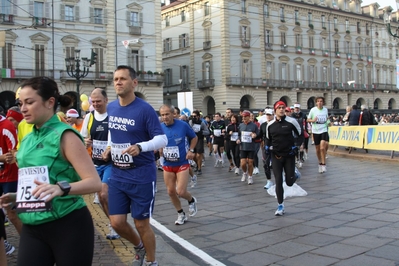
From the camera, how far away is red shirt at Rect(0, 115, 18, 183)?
5570mm

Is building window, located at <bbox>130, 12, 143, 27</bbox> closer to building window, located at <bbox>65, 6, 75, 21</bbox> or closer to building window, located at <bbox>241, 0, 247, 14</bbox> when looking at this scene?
building window, located at <bbox>65, 6, 75, 21</bbox>

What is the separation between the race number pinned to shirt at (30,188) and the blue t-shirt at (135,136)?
1792 millimetres

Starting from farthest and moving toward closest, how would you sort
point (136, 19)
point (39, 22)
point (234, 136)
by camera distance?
point (136, 19), point (39, 22), point (234, 136)

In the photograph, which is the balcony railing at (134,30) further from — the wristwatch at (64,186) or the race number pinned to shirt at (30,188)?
the wristwatch at (64,186)

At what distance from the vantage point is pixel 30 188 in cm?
278

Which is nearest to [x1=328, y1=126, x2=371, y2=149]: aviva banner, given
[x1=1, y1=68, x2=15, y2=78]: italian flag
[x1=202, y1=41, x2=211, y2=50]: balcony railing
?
[x1=1, y1=68, x2=15, y2=78]: italian flag

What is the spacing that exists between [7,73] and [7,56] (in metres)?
1.49

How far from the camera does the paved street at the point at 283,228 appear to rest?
5164 millimetres

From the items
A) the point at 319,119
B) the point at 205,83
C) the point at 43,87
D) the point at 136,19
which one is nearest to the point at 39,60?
the point at 136,19

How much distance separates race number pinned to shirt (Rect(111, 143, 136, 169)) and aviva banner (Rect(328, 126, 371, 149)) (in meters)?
14.1

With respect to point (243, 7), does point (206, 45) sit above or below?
below

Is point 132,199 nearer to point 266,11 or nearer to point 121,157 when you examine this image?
point 121,157

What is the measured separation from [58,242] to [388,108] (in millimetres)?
73293

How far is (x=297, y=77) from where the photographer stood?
188 ft
